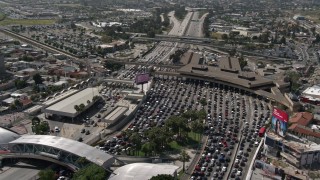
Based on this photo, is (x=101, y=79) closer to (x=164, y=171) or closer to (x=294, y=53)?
(x=164, y=171)

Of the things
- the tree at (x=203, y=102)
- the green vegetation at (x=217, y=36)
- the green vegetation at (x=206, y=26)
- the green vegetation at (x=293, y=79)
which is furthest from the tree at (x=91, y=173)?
the green vegetation at (x=206, y=26)

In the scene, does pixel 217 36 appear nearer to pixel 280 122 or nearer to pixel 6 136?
pixel 280 122

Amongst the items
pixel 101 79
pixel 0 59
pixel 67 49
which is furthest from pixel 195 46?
pixel 0 59

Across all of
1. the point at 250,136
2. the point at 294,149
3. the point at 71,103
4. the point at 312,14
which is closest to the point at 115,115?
the point at 71,103

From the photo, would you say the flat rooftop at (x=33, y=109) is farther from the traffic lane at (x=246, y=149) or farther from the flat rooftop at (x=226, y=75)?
the traffic lane at (x=246, y=149)

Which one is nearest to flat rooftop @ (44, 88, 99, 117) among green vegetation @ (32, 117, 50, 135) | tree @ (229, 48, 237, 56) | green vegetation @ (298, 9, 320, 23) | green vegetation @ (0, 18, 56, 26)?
green vegetation @ (32, 117, 50, 135)

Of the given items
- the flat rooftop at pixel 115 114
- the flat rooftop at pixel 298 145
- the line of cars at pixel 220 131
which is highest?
the flat rooftop at pixel 298 145

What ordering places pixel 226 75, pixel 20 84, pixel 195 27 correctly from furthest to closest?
1. pixel 195 27
2. pixel 226 75
3. pixel 20 84
